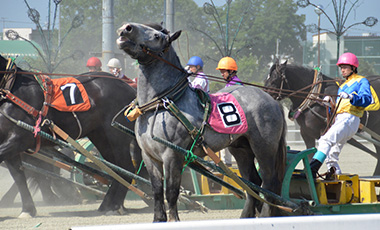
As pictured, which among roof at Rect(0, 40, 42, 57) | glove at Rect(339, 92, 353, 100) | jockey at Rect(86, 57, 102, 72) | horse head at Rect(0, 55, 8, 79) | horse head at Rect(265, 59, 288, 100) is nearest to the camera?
glove at Rect(339, 92, 353, 100)

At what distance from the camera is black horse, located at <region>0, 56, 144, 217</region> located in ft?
21.8

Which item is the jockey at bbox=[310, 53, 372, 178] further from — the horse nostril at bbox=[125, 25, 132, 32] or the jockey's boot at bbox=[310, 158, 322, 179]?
the horse nostril at bbox=[125, 25, 132, 32]

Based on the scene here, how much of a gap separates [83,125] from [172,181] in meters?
2.46

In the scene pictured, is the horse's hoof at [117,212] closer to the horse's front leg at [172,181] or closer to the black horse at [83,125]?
the black horse at [83,125]

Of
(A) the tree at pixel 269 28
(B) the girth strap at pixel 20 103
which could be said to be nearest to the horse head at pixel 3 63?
(B) the girth strap at pixel 20 103

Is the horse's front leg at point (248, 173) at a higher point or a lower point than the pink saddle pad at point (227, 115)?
lower

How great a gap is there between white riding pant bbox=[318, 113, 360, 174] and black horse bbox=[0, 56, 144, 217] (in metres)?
2.67

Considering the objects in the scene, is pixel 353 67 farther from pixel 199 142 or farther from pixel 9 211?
pixel 9 211

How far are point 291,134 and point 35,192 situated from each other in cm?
1002

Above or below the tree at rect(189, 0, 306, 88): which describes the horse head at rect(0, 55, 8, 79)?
below

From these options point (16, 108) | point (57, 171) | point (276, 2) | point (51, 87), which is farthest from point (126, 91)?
point (276, 2)

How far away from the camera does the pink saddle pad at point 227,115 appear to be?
18.1ft

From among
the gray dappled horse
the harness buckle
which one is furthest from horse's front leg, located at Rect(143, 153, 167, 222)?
the harness buckle

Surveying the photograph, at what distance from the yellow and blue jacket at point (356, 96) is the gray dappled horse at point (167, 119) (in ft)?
3.94
